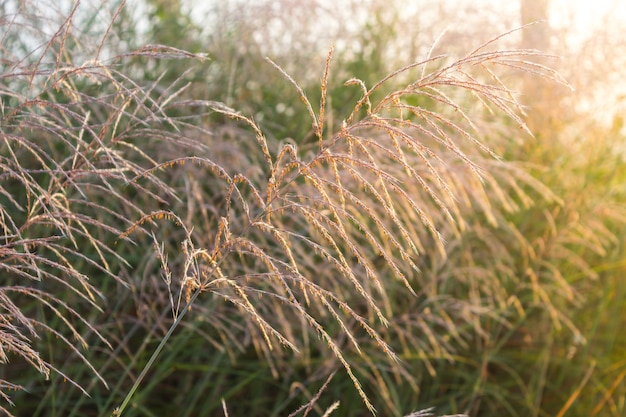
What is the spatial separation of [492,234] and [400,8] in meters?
1.45

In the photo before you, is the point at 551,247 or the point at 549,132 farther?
the point at 549,132

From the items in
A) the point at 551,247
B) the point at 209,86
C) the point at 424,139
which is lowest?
the point at 551,247

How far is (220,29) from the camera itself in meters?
3.66

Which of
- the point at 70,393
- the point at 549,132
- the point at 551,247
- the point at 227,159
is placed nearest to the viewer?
the point at 70,393

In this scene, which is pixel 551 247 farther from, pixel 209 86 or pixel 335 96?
pixel 209 86

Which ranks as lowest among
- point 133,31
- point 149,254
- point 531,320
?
point 531,320

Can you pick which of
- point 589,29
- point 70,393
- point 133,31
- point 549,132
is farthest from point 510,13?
point 70,393

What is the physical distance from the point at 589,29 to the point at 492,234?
146 centimetres

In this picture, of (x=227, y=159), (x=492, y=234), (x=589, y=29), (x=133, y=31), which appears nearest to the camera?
(x=227, y=159)

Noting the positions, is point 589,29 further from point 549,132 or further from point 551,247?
point 551,247

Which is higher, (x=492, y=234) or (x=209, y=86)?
(x=209, y=86)

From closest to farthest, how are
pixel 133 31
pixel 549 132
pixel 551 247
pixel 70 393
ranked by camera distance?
1. pixel 70 393
2. pixel 551 247
3. pixel 133 31
4. pixel 549 132

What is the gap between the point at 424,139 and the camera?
10.5ft

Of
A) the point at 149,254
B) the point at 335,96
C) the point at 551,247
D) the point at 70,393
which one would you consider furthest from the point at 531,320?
the point at 70,393
